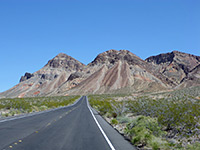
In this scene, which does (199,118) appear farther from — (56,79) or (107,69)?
(56,79)

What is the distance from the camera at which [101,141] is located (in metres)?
9.50

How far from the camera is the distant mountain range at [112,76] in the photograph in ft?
394

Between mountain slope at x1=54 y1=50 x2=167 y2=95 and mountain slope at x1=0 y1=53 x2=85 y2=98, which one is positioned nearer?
mountain slope at x1=54 y1=50 x2=167 y2=95

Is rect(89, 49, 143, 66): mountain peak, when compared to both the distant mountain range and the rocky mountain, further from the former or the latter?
the rocky mountain

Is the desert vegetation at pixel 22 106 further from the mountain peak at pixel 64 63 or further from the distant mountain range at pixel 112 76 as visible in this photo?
the mountain peak at pixel 64 63

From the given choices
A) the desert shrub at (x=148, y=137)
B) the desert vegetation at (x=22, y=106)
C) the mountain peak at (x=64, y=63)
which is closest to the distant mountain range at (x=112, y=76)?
the mountain peak at (x=64, y=63)

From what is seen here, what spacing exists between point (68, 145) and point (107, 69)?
135m

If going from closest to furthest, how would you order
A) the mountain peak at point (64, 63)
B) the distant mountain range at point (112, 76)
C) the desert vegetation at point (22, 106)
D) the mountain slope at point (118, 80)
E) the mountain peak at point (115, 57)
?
1. the desert vegetation at point (22, 106)
2. the mountain slope at point (118, 80)
3. the distant mountain range at point (112, 76)
4. the mountain peak at point (115, 57)
5. the mountain peak at point (64, 63)

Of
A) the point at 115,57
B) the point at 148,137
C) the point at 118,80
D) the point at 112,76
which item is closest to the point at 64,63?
the point at 115,57

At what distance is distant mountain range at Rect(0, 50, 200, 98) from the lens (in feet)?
394

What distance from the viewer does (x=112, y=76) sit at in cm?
13062

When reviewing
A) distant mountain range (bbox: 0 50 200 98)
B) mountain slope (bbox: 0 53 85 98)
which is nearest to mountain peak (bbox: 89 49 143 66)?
distant mountain range (bbox: 0 50 200 98)

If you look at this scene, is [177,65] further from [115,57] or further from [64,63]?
[64,63]

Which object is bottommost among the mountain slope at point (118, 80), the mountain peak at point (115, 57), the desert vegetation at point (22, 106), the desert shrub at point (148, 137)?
the desert shrub at point (148, 137)
